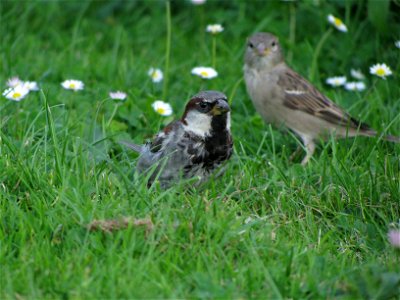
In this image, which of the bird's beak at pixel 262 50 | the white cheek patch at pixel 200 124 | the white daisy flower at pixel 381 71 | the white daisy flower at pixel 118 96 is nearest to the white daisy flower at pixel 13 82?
the white daisy flower at pixel 118 96

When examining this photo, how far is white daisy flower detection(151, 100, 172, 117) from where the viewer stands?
5.61 meters

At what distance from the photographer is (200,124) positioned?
15.1 ft

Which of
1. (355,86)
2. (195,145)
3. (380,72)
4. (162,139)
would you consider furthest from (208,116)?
(355,86)

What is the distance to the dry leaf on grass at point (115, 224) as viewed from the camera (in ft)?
12.2

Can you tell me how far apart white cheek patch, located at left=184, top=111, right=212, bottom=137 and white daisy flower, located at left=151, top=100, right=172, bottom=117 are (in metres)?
1.01

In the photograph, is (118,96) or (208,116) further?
(118,96)

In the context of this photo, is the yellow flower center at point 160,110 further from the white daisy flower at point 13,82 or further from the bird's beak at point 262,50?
the bird's beak at point 262,50

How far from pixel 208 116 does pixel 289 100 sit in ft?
5.61

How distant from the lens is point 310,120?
612cm

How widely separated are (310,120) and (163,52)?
1.75m

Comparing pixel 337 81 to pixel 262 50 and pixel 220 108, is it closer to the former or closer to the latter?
pixel 262 50

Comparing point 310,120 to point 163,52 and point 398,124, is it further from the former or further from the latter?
point 163,52

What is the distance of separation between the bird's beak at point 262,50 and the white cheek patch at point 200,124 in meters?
1.89

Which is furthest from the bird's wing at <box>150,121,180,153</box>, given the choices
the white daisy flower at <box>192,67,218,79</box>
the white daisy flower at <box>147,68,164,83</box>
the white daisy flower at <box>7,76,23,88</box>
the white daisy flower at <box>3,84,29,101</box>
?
the white daisy flower at <box>147,68,164,83</box>
